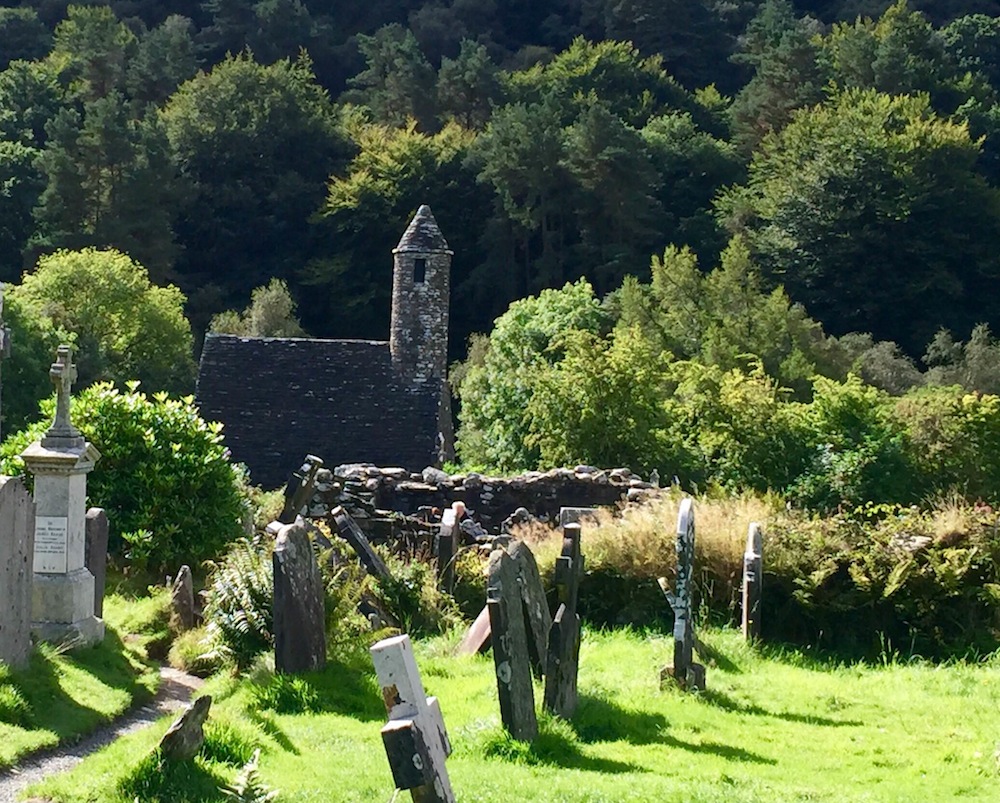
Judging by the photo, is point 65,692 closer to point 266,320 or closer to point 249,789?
point 249,789

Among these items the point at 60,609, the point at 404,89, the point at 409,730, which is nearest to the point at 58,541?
the point at 60,609

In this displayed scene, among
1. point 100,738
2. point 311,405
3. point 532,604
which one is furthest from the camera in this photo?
point 311,405

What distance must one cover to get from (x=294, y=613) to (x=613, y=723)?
2697mm

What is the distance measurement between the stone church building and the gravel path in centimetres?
1853

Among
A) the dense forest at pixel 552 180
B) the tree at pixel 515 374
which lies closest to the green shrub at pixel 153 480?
the tree at pixel 515 374

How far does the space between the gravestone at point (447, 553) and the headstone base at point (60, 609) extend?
13.0 ft

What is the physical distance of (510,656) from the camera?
8844mm

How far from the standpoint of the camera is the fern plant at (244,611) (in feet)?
39.3

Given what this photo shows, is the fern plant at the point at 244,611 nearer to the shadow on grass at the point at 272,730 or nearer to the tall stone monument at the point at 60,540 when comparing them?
the tall stone monument at the point at 60,540

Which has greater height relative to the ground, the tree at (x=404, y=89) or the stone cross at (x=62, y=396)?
the tree at (x=404, y=89)

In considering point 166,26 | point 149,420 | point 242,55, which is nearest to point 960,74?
point 242,55

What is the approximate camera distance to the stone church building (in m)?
31.7

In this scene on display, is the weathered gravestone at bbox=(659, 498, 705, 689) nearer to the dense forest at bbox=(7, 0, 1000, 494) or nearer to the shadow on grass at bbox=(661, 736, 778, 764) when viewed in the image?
the shadow on grass at bbox=(661, 736, 778, 764)

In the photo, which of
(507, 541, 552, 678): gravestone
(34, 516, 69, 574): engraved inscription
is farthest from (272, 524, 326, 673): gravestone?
(34, 516, 69, 574): engraved inscription
